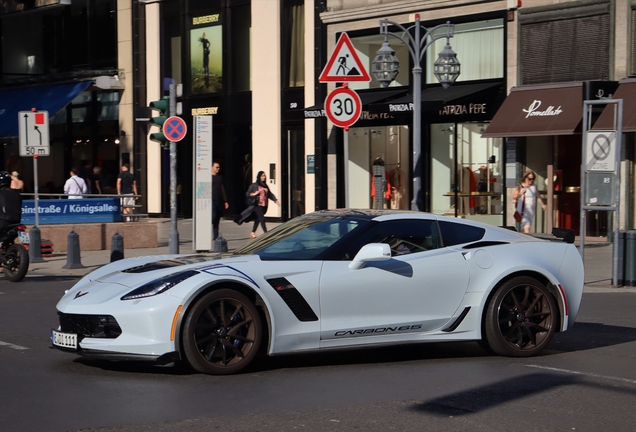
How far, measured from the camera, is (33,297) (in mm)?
14062

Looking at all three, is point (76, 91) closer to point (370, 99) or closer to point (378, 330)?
point (370, 99)

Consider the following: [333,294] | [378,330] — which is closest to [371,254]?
[333,294]

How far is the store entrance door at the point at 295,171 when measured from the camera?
31125mm

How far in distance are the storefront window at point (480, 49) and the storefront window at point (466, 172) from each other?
4.70 ft

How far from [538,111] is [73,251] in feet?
38.7

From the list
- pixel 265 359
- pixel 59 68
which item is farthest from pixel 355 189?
pixel 265 359

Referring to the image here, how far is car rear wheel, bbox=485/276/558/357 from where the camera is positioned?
8.48 meters

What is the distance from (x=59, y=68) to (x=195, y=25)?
8346mm

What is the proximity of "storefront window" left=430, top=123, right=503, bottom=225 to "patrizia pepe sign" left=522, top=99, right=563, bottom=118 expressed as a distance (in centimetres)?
162

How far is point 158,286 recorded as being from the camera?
757cm

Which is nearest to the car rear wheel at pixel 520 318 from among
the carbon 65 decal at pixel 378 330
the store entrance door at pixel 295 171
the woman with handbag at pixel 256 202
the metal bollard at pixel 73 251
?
the carbon 65 decal at pixel 378 330

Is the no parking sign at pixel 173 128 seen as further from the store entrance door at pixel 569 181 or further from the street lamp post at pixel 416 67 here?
the store entrance door at pixel 569 181

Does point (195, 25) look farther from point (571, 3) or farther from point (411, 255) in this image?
point (411, 255)

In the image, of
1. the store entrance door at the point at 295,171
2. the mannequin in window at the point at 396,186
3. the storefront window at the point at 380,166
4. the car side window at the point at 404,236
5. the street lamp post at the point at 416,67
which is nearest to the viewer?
the car side window at the point at 404,236
